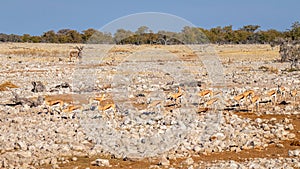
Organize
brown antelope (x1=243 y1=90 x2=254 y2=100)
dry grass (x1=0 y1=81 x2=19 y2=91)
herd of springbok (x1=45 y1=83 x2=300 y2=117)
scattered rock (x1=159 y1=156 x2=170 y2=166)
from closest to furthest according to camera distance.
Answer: scattered rock (x1=159 y1=156 x2=170 y2=166) → herd of springbok (x1=45 y1=83 x2=300 y2=117) → brown antelope (x1=243 y1=90 x2=254 y2=100) → dry grass (x1=0 y1=81 x2=19 y2=91)

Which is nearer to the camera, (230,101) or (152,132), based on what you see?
(152,132)

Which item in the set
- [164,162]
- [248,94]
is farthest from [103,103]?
[164,162]

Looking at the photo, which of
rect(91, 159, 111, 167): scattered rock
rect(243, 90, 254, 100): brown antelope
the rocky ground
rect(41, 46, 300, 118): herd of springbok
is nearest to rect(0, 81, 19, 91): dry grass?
the rocky ground

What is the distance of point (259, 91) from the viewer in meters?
21.5

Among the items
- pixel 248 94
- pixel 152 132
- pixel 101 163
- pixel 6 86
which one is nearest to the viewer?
pixel 101 163

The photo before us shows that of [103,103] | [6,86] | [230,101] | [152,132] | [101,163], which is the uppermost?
[6,86]

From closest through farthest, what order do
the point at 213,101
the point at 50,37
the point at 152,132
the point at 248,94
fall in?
the point at 152,132, the point at 213,101, the point at 248,94, the point at 50,37

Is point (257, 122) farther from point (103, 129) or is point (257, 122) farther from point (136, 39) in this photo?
point (136, 39)

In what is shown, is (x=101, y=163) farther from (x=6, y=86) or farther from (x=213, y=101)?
(x=6, y=86)

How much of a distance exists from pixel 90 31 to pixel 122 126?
86.6m

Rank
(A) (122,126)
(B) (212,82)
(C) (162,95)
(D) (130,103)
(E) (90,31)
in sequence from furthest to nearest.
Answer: (E) (90,31) < (B) (212,82) < (C) (162,95) < (D) (130,103) < (A) (122,126)

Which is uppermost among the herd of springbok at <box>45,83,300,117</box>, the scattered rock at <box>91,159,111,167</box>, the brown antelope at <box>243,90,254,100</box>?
the brown antelope at <box>243,90,254,100</box>

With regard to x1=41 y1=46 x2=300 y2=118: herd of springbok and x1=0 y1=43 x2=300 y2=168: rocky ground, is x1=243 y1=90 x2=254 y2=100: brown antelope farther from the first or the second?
x1=0 y1=43 x2=300 y2=168: rocky ground

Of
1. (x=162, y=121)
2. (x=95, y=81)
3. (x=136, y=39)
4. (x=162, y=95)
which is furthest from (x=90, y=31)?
(x=162, y=121)
